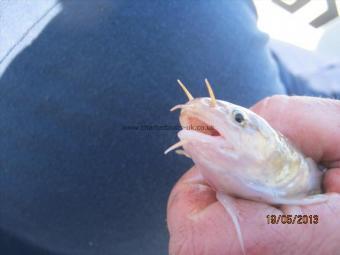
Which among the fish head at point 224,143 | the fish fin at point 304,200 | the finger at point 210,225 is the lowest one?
the fish fin at point 304,200

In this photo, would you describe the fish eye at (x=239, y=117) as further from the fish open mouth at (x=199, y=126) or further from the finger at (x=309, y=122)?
the finger at (x=309, y=122)

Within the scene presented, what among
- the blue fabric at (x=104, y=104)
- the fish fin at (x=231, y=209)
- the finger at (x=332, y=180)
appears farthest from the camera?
the blue fabric at (x=104, y=104)

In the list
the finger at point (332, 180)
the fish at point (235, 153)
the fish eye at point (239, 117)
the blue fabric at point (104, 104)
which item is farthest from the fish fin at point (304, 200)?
the blue fabric at point (104, 104)

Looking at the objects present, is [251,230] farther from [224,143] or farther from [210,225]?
[224,143]

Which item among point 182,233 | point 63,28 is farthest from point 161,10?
point 182,233

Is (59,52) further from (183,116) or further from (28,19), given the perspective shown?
(183,116)

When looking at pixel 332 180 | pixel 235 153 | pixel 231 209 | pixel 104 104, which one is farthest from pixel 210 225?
pixel 104 104
